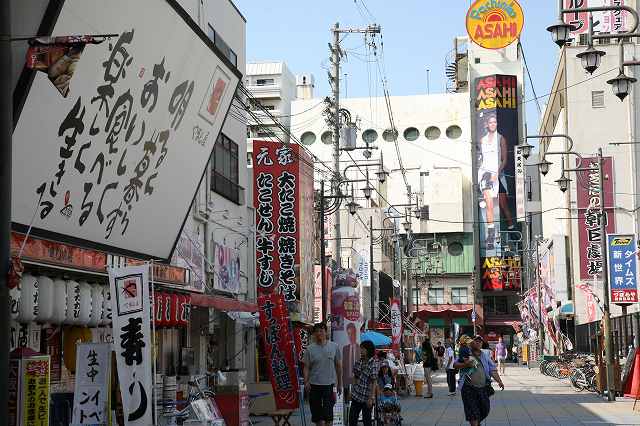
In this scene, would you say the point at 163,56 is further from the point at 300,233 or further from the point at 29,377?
the point at 300,233

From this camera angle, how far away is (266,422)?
22.2 meters

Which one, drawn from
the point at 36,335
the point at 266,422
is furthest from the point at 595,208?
the point at 36,335

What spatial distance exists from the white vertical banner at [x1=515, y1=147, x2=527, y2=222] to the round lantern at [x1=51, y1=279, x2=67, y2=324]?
68769 millimetres

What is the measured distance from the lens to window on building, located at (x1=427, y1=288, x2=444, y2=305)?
341 ft

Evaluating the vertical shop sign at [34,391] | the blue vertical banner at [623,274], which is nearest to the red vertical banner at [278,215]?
the blue vertical banner at [623,274]

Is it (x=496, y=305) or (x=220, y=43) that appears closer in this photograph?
(x=220, y=43)

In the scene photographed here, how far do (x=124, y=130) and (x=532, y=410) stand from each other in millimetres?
14424

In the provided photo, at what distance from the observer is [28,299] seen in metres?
14.0

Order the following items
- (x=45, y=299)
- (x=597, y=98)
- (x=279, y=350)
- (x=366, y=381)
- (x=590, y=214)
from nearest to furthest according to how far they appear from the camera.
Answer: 1. (x=45, y=299)
2. (x=366, y=381)
3. (x=279, y=350)
4. (x=590, y=214)
5. (x=597, y=98)

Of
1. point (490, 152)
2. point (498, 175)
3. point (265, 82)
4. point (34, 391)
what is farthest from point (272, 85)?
point (34, 391)

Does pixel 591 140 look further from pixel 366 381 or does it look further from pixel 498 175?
pixel 366 381

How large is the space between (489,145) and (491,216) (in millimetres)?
7104

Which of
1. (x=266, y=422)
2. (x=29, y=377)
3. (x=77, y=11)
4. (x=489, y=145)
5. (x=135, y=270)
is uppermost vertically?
(x=489, y=145)

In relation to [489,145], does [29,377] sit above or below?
below
